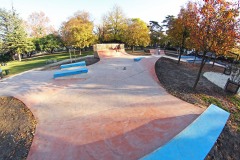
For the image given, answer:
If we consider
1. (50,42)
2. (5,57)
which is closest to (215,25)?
(50,42)

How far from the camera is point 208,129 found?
4.22 metres

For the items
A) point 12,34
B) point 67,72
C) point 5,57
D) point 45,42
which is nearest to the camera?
point 67,72

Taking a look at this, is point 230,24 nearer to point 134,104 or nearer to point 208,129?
point 208,129

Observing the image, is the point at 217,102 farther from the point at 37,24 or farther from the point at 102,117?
the point at 37,24

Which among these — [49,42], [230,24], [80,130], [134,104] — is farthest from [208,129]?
[49,42]

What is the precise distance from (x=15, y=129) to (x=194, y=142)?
578 cm

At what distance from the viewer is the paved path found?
163 inches

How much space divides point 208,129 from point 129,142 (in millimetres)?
2271

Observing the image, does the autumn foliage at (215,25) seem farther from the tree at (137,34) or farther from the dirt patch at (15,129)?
the tree at (137,34)

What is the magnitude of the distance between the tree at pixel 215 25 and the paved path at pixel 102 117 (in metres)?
3.15

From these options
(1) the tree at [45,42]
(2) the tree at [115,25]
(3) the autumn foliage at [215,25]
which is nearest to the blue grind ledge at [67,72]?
(3) the autumn foliage at [215,25]

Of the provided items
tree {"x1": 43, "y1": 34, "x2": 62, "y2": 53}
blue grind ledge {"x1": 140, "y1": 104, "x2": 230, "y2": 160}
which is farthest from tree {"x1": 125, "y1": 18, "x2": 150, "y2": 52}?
blue grind ledge {"x1": 140, "y1": 104, "x2": 230, "y2": 160}

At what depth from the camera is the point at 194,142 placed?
145 inches

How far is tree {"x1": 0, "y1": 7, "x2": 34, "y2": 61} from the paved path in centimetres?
2376
